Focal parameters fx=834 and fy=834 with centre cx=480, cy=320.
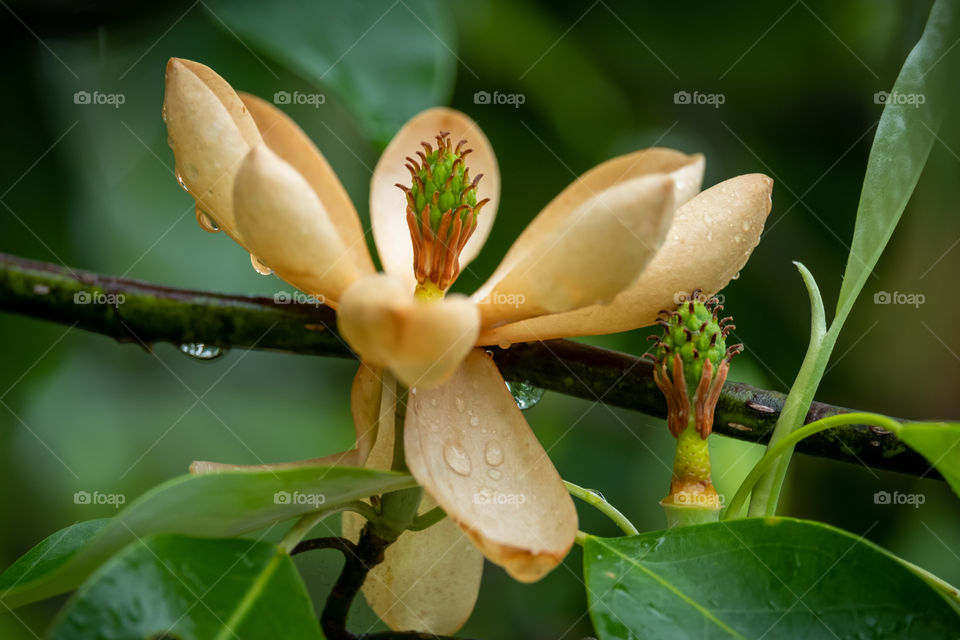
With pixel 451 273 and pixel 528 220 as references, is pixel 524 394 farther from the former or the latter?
pixel 528 220

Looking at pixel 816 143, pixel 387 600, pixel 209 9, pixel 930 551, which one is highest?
pixel 209 9

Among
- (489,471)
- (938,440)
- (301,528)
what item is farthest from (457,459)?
(938,440)

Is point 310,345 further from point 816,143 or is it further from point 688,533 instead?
point 816,143

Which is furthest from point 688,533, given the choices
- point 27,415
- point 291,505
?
point 27,415

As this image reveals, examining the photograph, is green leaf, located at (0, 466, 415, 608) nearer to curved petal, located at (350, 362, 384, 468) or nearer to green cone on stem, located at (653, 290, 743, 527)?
curved petal, located at (350, 362, 384, 468)

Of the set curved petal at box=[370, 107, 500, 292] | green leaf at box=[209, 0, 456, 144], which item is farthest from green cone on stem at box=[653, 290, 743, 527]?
green leaf at box=[209, 0, 456, 144]
